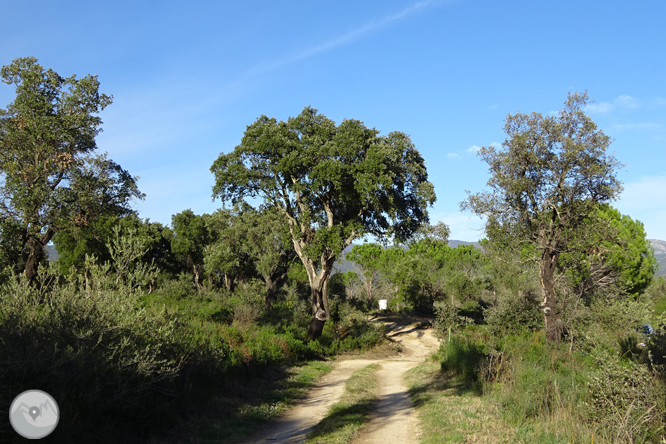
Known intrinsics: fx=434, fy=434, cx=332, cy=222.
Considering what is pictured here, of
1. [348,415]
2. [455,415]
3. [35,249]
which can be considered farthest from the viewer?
[35,249]

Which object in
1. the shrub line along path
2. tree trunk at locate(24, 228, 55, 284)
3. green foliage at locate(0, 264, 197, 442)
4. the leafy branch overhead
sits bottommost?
the shrub line along path

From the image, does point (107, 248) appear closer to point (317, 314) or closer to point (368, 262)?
→ point (317, 314)

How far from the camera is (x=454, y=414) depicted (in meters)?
9.71

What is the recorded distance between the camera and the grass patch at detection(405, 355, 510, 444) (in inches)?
316

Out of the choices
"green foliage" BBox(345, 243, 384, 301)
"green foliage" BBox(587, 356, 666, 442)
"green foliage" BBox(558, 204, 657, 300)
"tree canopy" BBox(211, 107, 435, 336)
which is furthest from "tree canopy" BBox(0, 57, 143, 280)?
"green foliage" BBox(345, 243, 384, 301)

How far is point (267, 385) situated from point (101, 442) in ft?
24.3

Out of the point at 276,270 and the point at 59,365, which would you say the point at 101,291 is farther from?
the point at 276,270

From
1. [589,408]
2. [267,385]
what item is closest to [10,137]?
[267,385]

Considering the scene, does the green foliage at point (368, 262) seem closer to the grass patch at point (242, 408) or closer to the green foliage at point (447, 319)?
the green foliage at point (447, 319)

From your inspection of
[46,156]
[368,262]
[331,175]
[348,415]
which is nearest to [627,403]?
[348,415]

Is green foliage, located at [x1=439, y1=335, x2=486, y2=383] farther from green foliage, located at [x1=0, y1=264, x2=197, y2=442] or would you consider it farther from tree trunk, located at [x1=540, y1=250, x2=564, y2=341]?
green foliage, located at [x1=0, y1=264, x2=197, y2=442]

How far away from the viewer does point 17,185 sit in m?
16.1

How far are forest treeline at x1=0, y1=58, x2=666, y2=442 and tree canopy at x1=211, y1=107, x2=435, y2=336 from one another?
0.33ft

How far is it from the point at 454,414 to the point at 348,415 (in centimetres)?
241
